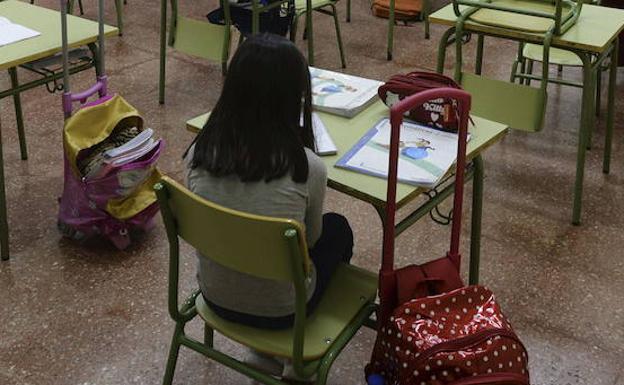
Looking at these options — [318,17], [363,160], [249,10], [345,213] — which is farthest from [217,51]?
[363,160]

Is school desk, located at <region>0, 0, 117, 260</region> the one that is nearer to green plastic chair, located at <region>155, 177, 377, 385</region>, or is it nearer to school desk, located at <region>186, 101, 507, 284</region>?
school desk, located at <region>186, 101, 507, 284</region>

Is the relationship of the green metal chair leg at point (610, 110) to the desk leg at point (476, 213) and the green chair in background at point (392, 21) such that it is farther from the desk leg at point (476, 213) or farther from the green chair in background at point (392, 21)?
the green chair in background at point (392, 21)

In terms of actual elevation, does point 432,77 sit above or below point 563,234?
above

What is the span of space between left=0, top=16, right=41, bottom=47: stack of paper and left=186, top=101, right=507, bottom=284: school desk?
0.82 meters

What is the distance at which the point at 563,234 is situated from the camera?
9.40 feet

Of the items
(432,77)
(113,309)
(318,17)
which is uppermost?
(432,77)

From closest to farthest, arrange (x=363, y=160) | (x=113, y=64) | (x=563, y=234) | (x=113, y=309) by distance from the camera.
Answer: (x=363, y=160), (x=113, y=309), (x=563, y=234), (x=113, y=64)

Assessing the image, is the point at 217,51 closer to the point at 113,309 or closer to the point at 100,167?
the point at 100,167

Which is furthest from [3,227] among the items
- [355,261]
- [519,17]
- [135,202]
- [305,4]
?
[305,4]

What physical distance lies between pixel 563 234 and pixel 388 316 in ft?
4.42

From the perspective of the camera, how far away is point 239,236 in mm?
1521

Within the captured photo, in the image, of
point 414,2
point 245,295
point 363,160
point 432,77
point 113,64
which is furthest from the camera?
point 414,2

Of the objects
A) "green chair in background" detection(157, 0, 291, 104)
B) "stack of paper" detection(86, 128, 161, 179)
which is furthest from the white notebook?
"green chair in background" detection(157, 0, 291, 104)

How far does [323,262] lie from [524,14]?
4.13ft
